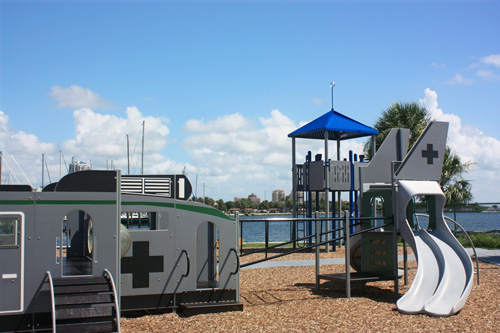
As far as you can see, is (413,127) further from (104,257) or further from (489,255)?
(104,257)

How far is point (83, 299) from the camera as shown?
7.70 metres

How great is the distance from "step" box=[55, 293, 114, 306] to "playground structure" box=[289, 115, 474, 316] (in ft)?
16.0

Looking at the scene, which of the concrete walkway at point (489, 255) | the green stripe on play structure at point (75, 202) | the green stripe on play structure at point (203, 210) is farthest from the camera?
the concrete walkway at point (489, 255)

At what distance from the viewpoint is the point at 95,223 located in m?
8.41

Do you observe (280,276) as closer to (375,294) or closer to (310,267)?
(310,267)

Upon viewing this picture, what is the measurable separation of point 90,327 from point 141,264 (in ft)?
6.11

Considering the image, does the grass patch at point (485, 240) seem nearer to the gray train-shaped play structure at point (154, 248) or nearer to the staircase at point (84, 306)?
the gray train-shaped play structure at point (154, 248)

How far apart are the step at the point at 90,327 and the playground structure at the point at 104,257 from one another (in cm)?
1

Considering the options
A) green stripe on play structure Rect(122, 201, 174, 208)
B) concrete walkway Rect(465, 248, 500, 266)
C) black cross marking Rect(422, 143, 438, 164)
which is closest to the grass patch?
concrete walkway Rect(465, 248, 500, 266)

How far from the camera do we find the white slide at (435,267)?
31.9 ft

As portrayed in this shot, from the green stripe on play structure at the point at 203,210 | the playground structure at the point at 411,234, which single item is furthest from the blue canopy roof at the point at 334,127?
the green stripe on play structure at the point at 203,210

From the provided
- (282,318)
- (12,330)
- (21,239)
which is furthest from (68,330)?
(282,318)

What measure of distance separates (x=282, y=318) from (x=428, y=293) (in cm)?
302

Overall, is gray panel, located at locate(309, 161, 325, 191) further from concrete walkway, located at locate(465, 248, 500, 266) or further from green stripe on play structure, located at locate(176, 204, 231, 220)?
green stripe on play structure, located at locate(176, 204, 231, 220)
